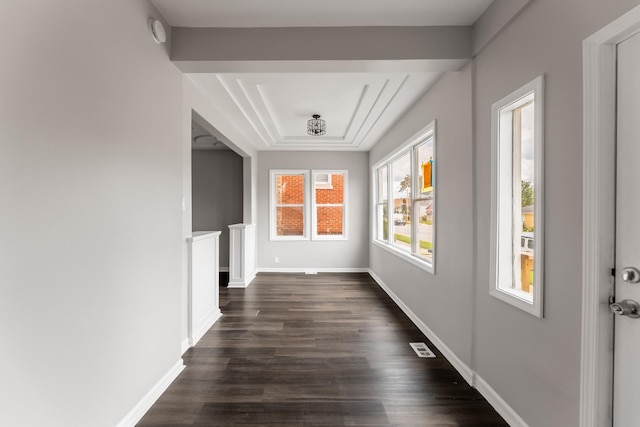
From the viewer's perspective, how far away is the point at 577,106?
140 centimetres

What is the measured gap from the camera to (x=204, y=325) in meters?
3.28

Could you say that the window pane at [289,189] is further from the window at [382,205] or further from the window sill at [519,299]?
the window sill at [519,299]

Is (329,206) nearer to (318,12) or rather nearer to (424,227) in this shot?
(424,227)

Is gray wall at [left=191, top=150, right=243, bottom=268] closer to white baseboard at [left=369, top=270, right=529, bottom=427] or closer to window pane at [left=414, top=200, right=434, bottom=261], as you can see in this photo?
window pane at [left=414, top=200, right=434, bottom=261]

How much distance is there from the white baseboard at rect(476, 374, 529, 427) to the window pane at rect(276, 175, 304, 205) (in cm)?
482

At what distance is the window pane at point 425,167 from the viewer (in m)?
3.41

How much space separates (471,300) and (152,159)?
97.3 inches

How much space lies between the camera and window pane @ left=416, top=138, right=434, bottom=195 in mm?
3410

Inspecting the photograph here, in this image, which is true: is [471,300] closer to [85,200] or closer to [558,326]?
[558,326]

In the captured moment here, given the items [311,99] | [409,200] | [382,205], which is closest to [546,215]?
[409,200]

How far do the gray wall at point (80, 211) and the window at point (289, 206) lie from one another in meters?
4.21

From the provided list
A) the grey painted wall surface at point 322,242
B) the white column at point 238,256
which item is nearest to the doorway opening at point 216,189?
the grey painted wall surface at point 322,242

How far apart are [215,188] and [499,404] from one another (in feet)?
19.5

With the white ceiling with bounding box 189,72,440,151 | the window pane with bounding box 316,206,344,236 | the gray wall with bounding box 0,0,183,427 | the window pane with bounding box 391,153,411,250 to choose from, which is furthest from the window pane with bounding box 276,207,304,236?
the gray wall with bounding box 0,0,183,427
